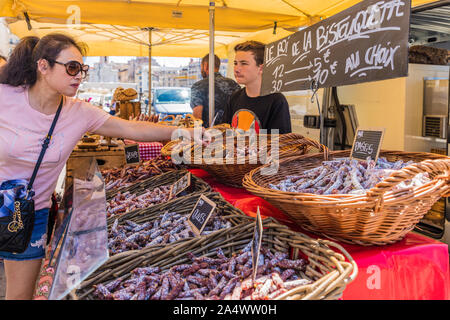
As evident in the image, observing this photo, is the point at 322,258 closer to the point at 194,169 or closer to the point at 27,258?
the point at 27,258

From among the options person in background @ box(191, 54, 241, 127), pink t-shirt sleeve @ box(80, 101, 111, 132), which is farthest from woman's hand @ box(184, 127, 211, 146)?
person in background @ box(191, 54, 241, 127)

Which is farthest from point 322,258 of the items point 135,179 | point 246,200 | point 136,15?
point 136,15

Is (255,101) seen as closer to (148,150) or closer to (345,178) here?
(345,178)

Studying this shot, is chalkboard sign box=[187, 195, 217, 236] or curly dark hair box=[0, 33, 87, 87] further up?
curly dark hair box=[0, 33, 87, 87]

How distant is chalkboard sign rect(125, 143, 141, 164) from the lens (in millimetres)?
3212

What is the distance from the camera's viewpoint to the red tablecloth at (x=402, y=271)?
4.21 feet

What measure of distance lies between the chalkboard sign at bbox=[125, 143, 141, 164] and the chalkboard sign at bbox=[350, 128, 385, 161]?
2.02 metres

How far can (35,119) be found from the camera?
1785 millimetres

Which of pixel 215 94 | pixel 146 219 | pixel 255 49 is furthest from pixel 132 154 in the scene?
pixel 215 94

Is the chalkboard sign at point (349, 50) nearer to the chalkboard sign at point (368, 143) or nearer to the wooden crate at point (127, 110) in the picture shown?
the chalkboard sign at point (368, 143)

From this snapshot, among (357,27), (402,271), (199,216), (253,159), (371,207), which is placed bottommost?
(402,271)

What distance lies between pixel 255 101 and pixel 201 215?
1.74 meters

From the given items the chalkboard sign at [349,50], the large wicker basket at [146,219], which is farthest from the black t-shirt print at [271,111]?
the large wicker basket at [146,219]

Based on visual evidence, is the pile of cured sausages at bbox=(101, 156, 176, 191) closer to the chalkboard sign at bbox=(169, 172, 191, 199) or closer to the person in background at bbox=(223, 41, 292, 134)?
the chalkboard sign at bbox=(169, 172, 191, 199)
